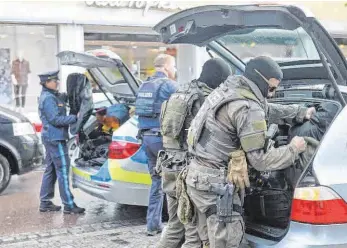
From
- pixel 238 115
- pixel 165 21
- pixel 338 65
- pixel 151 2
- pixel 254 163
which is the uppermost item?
pixel 151 2

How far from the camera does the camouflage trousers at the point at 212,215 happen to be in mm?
3480

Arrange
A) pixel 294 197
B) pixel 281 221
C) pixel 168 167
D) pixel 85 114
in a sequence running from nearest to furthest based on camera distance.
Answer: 1. pixel 294 197
2. pixel 281 221
3. pixel 168 167
4. pixel 85 114

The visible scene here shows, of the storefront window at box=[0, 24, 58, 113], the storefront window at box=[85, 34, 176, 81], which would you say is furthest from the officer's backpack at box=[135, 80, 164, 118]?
Result: the storefront window at box=[85, 34, 176, 81]

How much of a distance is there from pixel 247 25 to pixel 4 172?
16.9 ft

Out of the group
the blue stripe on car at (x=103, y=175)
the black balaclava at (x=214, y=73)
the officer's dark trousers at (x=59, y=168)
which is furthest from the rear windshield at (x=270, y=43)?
Result: the officer's dark trousers at (x=59, y=168)

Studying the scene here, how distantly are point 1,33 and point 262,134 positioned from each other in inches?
483

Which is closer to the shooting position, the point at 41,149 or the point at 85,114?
the point at 85,114

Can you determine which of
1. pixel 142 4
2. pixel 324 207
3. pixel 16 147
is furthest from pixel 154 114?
pixel 142 4

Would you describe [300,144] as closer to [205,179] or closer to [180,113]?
[205,179]

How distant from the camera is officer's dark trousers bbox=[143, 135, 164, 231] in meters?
5.39

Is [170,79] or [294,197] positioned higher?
[170,79]

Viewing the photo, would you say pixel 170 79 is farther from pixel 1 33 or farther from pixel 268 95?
pixel 1 33

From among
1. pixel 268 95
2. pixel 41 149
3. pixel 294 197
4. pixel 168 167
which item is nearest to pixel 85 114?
pixel 41 149

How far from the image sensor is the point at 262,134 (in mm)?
3389
